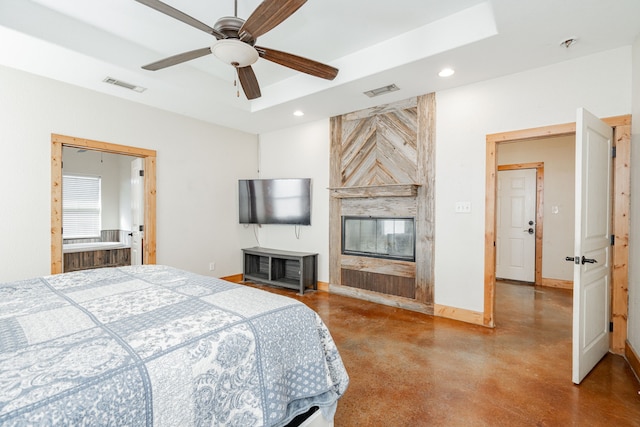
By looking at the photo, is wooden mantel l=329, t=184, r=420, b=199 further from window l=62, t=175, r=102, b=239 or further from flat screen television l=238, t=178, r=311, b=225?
window l=62, t=175, r=102, b=239

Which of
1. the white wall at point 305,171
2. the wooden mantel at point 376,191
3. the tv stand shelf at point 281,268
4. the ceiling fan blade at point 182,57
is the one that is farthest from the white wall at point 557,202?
the ceiling fan blade at point 182,57

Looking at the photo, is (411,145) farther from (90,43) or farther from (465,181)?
(90,43)

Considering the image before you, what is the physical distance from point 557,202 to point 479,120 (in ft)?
8.94

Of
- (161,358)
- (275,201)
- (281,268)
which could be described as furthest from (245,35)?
(281,268)

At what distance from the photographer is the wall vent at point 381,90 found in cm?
350

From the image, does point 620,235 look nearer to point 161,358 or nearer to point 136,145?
point 161,358

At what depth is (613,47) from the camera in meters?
2.66

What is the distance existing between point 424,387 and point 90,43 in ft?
13.4

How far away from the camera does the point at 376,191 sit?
13.3ft

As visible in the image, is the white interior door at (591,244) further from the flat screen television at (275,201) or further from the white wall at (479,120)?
the flat screen television at (275,201)

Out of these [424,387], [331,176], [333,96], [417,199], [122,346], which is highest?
[333,96]

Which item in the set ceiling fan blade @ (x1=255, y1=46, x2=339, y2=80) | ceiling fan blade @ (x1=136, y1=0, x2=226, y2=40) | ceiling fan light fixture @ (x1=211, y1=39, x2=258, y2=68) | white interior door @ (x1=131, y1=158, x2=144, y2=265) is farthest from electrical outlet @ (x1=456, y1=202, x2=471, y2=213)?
white interior door @ (x1=131, y1=158, x2=144, y2=265)

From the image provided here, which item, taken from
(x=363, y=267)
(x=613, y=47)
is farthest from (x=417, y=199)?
(x=613, y=47)

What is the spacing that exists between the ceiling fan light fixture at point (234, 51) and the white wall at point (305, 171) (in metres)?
2.55
